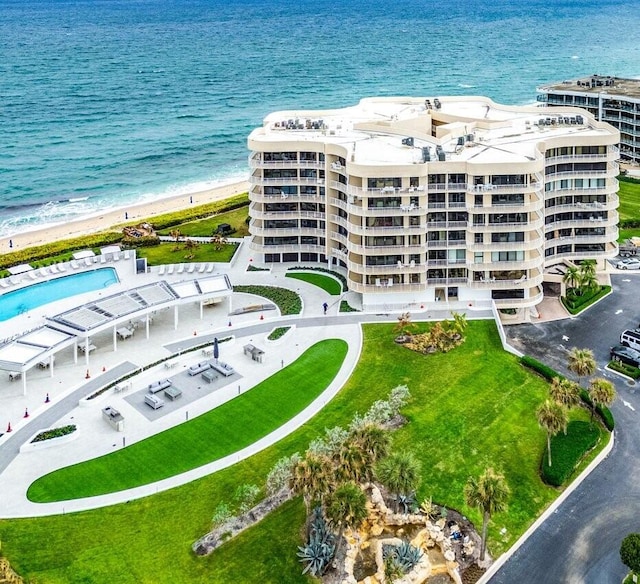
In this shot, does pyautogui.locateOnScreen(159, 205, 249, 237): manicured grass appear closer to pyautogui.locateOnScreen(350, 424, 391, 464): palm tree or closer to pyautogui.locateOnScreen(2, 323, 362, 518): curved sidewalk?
pyautogui.locateOnScreen(2, 323, 362, 518): curved sidewalk

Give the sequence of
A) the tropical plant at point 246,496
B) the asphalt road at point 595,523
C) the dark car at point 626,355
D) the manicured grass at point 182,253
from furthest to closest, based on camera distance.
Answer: the manicured grass at point 182,253
the dark car at point 626,355
the tropical plant at point 246,496
the asphalt road at point 595,523

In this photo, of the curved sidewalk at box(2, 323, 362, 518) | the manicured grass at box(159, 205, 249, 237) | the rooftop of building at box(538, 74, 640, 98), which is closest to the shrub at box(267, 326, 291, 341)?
the curved sidewalk at box(2, 323, 362, 518)

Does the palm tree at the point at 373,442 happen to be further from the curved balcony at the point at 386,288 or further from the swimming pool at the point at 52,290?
the swimming pool at the point at 52,290

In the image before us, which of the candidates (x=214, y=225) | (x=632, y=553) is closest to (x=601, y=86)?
(x=214, y=225)

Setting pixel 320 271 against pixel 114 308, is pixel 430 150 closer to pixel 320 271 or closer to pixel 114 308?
pixel 320 271

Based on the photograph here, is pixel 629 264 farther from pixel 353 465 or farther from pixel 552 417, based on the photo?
pixel 353 465

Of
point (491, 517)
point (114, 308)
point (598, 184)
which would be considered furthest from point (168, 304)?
point (598, 184)

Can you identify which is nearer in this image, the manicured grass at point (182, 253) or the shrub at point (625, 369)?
the shrub at point (625, 369)

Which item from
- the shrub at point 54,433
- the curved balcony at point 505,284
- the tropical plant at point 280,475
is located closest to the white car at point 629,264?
the curved balcony at point 505,284

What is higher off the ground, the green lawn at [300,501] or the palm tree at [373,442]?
the palm tree at [373,442]
